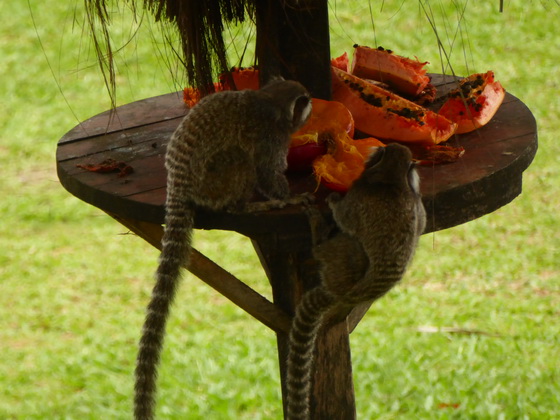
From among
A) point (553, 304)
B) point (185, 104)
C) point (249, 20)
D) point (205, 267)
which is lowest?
point (553, 304)

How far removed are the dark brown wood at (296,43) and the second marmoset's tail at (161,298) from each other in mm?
671

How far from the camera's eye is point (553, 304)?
5930 mm

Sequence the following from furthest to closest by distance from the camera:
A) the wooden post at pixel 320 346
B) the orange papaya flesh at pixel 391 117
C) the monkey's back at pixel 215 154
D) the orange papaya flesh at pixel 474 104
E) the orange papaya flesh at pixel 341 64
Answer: the orange papaya flesh at pixel 341 64, the wooden post at pixel 320 346, the orange papaya flesh at pixel 474 104, the orange papaya flesh at pixel 391 117, the monkey's back at pixel 215 154

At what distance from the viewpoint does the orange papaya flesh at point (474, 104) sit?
10.5ft

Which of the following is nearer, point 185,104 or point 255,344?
point 185,104

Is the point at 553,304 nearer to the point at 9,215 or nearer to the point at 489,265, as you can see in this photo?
the point at 489,265

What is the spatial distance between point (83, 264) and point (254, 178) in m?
4.05

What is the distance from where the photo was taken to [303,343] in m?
2.99

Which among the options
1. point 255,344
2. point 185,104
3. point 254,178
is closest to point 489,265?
point 255,344

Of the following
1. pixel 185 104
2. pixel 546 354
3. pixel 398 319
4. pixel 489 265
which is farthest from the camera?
pixel 489 265

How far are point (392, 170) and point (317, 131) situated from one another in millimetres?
387

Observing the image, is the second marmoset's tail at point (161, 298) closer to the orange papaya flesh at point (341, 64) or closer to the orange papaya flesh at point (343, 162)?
the orange papaya flesh at point (343, 162)

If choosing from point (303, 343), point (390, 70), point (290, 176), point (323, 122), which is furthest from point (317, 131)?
point (303, 343)

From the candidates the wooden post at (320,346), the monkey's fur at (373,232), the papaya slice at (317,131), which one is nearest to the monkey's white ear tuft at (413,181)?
the monkey's fur at (373,232)
